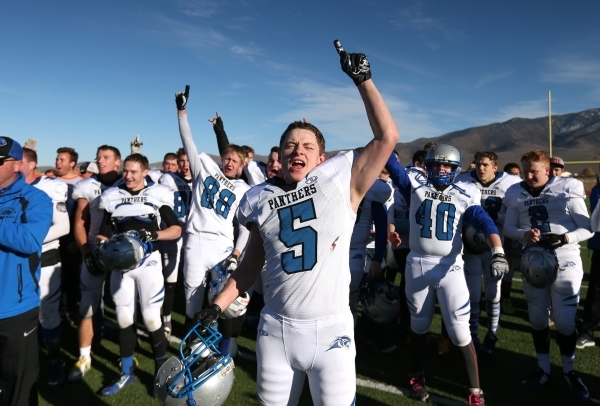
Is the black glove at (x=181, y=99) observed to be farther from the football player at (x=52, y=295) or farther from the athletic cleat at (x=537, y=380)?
the athletic cleat at (x=537, y=380)

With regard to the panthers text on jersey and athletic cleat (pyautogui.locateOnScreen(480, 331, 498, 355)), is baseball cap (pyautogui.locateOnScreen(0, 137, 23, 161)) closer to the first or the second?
the panthers text on jersey

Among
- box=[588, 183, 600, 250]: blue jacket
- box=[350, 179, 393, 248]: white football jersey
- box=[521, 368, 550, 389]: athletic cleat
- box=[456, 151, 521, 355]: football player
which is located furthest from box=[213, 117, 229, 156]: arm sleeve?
box=[588, 183, 600, 250]: blue jacket

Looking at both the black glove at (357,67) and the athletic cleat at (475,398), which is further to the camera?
the athletic cleat at (475,398)

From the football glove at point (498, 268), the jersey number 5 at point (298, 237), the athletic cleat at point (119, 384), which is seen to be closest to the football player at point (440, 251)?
the football glove at point (498, 268)

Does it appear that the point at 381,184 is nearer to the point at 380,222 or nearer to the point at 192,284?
the point at 380,222

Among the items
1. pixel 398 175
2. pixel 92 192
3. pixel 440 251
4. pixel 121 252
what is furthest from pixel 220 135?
pixel 440 251

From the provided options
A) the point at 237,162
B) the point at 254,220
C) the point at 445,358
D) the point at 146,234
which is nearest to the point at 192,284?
the point at 146,234

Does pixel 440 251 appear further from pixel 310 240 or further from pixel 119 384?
pixel 119 384

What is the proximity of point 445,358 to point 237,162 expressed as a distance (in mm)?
3421

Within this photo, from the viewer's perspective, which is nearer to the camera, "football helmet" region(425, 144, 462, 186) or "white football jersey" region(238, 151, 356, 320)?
"white football jersey" region(238, 151, 356, 320)

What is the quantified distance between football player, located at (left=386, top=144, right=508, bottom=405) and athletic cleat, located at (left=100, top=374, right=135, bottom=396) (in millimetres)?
2852

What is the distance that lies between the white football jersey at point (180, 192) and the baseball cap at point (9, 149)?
3307mm

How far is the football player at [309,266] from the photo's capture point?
2.37 m

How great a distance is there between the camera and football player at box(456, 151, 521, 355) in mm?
5078
